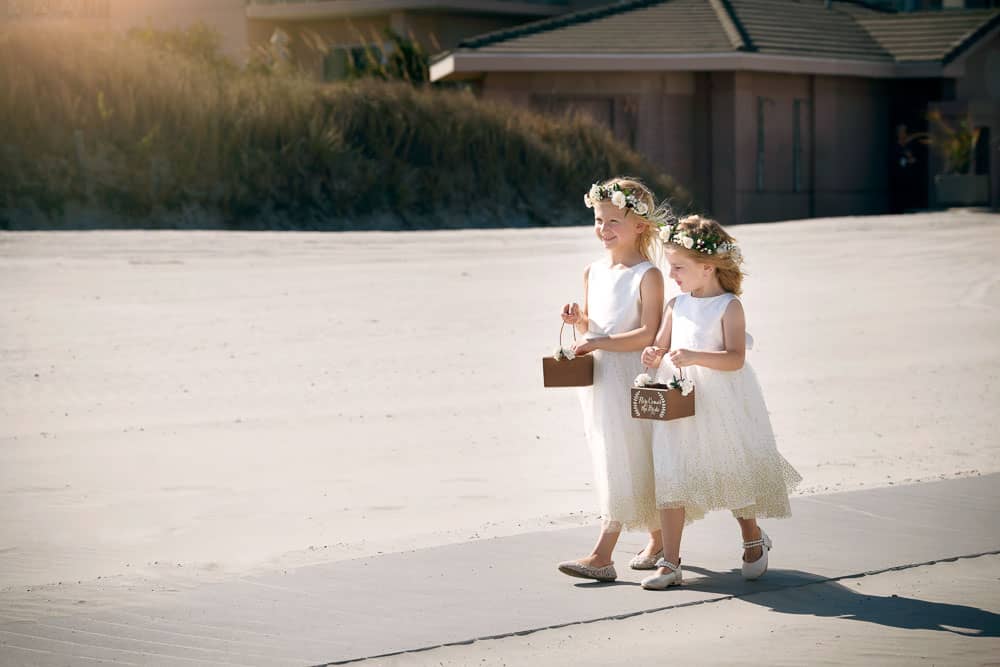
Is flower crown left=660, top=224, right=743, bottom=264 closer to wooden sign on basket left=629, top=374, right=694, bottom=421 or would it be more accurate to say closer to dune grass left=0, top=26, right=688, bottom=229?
wooden sign on basket left=629, top=374, right=694, bottom=421

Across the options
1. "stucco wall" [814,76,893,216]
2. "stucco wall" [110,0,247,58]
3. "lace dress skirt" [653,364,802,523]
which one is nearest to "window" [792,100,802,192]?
"stucco wall" [814,76,893,216]

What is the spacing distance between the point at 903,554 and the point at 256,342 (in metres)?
8.74

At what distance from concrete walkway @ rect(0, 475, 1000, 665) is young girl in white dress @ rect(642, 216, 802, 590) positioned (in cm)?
29

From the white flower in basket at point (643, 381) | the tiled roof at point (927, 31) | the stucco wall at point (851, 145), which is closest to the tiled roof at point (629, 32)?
the stucco wall at point (851, 145)

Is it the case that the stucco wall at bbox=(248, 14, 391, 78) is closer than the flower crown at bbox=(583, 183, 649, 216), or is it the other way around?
the flower crown at bbox=(583, 183, 649, 216)

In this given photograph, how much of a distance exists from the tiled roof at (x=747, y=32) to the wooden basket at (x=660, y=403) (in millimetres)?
25756

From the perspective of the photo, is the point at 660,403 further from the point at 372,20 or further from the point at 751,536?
the point at 372,20

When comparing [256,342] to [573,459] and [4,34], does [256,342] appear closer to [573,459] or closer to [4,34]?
[573,459]

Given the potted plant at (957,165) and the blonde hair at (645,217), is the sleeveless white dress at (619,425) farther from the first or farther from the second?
the potted plant at (957,165)

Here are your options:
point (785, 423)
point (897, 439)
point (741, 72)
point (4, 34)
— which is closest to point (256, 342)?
point (785, 423)

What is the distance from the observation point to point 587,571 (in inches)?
255

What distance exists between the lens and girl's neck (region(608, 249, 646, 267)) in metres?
6.66

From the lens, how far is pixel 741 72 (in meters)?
32.0

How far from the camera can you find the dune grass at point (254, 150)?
24500 mm
